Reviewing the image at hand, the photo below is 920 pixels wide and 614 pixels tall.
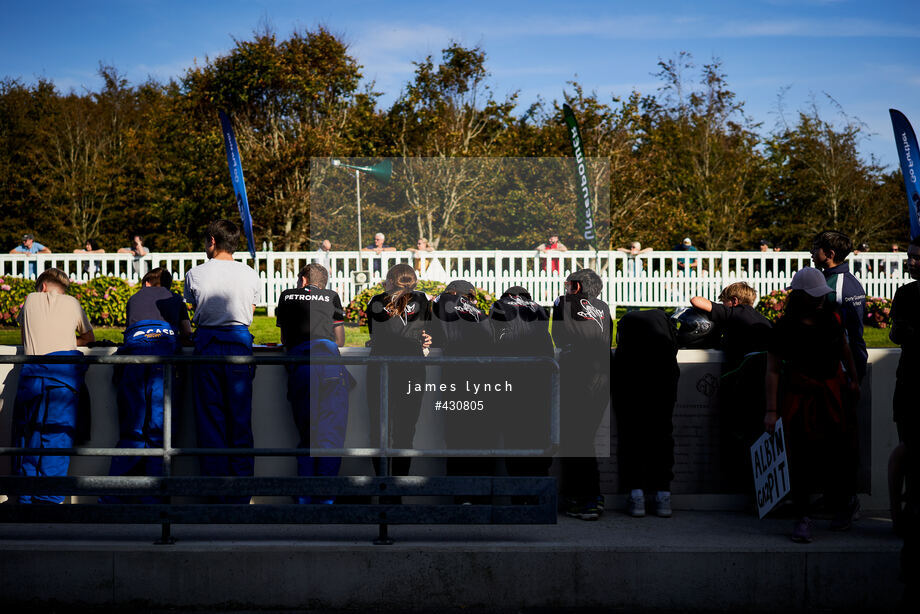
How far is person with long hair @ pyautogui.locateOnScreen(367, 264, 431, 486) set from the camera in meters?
5.98

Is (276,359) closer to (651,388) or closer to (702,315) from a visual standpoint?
(651,388)

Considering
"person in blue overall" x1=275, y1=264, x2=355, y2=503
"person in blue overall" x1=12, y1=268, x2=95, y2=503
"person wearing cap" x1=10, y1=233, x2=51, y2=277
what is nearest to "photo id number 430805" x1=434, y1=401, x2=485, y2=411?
"person in blue overall" x1=275, y1=264, x2=355, y2=503

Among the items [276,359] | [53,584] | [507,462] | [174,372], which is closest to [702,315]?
[507,462]

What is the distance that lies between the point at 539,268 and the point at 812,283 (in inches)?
614

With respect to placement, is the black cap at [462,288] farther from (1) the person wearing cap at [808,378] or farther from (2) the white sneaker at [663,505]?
(1) the person wearing cap at [808,378]

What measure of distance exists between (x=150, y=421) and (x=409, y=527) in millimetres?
1957

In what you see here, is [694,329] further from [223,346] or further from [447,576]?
[223,346]

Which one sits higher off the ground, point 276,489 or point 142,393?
point 142,393

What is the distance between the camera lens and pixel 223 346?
248 inches

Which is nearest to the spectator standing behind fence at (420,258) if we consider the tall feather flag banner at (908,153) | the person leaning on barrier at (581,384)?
the tall feather flag banner at (908,153)

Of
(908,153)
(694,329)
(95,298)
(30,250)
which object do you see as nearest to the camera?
(694,329)

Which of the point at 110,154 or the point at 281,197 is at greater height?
the point at 110,154

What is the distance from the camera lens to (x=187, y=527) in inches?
228

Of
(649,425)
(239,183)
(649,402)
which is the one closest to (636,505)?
(649,425)
